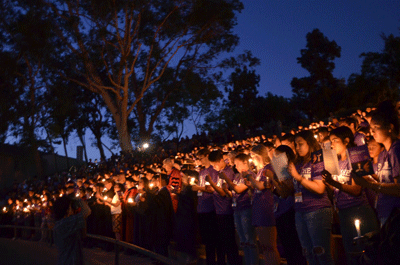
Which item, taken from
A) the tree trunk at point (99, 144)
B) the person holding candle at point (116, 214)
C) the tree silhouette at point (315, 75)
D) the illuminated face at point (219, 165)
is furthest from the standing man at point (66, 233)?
the tree trunk at point (99, 144)

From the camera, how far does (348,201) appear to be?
4.00 m

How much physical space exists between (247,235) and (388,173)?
8.40 feet

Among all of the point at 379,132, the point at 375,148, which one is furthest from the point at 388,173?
the point at 375,148

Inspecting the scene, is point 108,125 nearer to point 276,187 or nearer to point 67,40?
point 67,40

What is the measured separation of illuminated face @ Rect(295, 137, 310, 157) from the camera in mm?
4602

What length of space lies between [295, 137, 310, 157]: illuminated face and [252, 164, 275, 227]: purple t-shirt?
1.96ft

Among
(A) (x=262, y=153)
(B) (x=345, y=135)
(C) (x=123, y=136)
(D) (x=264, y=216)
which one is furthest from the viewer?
(C) (x=123, y=136)

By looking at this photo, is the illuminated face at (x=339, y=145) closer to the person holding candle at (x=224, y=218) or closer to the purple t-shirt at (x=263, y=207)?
the purple t-shirt at (x=263, y=207)

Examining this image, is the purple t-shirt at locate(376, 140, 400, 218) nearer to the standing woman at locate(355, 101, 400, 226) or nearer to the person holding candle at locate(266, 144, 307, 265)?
the standing woman at locate(355, 101, 400, 226)

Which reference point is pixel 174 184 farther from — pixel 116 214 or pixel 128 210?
pixel 116 214

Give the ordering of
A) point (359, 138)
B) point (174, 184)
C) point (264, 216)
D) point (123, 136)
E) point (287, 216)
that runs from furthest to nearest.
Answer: point (123, 136)
point (174, 184)
point (359, 138)
point (264, 216)
point (287, 216)

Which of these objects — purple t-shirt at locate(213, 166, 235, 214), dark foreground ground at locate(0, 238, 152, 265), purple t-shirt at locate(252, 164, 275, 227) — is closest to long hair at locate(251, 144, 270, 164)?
purple t-shirt at locate(252, 164, 275, 227)

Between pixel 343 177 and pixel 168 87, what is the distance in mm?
28699

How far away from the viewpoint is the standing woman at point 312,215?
4.15 m
